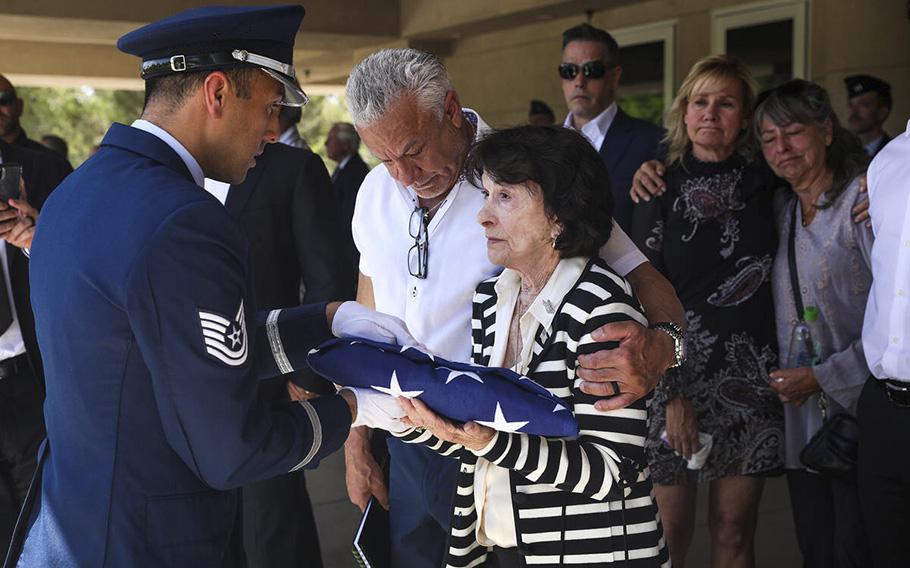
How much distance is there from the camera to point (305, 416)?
1668 mm

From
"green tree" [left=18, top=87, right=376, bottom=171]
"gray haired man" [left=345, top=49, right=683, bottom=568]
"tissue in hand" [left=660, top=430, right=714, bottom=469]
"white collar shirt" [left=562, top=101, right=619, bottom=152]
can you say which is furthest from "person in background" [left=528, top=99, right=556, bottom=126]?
"green tree" [left=18, top=87, right=376, bottom=171]

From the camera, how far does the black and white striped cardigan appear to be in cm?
193

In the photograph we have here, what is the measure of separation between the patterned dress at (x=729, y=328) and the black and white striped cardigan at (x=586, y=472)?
4.08 ft

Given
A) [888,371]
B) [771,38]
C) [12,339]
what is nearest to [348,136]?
[771,38]

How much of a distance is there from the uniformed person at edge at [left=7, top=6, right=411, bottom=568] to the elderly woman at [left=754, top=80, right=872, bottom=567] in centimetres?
200

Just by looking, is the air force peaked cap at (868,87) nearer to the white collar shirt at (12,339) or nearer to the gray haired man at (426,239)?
the gray haired man at (426,239)

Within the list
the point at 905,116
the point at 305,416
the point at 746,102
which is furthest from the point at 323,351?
the point at 905,116

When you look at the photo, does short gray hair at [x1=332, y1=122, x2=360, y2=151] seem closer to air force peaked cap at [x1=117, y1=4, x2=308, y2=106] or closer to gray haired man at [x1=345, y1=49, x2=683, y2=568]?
gray haired man at [x1=345, y1=49, x2=683, y2=568]

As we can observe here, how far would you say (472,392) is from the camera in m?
1.80

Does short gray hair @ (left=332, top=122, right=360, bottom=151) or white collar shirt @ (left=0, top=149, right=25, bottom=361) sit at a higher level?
short gray hair @ (left=332, top=122, right=360, bottom=151)

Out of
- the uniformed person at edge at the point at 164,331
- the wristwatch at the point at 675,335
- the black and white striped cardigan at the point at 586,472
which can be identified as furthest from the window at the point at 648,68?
the uniformed person at edge at the point at 164,331

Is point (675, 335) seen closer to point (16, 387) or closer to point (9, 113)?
point (16, 387)

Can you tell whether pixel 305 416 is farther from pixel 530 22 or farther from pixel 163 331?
pixel 530 22

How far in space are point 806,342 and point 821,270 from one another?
24 cm
